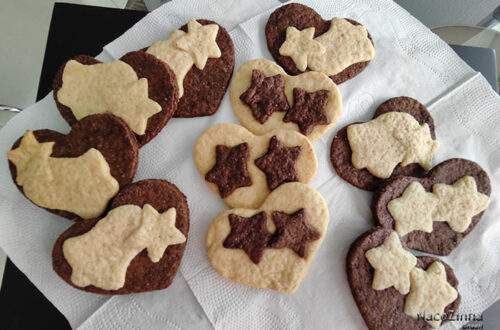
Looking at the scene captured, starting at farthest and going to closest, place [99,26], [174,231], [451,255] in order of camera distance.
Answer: [99,26]
[451,255]
[174,231]

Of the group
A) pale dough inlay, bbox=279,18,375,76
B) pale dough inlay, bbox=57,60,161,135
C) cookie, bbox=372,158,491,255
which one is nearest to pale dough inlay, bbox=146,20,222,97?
pale dough inlay, bbox=57,60,161,135

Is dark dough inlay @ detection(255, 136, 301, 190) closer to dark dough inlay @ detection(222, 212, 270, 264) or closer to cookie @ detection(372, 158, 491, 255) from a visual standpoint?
dark dough inlay @ detection(222, 212, 270, 264)

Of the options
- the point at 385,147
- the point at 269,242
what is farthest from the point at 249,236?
the point at 385,147

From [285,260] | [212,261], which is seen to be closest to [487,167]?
[285,260]

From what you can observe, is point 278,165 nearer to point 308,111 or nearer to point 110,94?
point 308,111

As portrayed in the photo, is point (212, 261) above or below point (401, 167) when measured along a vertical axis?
below

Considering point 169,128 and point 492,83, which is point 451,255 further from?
point 169,128

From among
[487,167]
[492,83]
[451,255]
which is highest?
[492,83]
